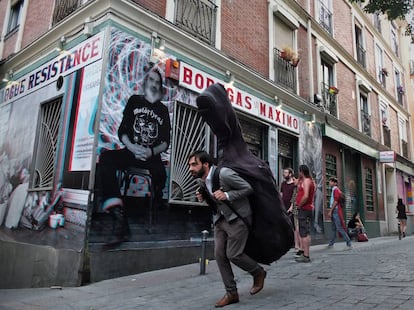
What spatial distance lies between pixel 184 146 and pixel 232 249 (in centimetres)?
429

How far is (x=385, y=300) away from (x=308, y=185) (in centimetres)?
338

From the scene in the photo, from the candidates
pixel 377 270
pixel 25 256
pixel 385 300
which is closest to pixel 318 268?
pixel 377 270

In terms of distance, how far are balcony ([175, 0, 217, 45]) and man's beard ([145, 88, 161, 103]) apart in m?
1.77

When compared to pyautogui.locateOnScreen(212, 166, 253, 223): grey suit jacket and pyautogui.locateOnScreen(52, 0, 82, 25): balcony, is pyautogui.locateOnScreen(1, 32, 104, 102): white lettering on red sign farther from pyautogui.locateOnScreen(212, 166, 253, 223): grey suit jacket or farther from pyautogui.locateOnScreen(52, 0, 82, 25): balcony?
pyautogui.locateOnScreen(212, 166, 253, 223): grey suit jacket

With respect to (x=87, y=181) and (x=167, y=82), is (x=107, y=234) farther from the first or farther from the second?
(x=167, y=82)

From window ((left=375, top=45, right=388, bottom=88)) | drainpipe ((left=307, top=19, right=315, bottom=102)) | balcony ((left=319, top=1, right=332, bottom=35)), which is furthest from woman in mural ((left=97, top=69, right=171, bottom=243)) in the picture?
window ((left=375, top=45, right=388, bottom=88))

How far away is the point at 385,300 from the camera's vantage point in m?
3.63

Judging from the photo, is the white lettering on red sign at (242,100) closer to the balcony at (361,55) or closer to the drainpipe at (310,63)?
the drainpipe at (310,63)

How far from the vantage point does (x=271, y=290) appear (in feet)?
14.4

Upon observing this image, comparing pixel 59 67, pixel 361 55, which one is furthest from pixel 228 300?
pixel 361 55

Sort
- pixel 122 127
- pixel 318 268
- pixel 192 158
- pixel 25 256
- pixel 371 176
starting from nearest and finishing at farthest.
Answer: pixel 192 158 → pixel 318 268 → pixel 122 127 → pixel 25 256 → pixel 371 176

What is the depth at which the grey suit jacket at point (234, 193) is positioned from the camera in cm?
370

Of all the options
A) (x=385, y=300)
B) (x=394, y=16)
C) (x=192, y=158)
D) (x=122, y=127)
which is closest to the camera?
(x=385, y=300)

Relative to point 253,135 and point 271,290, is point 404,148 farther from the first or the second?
point 271,290
